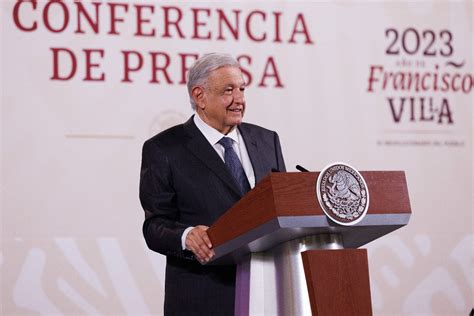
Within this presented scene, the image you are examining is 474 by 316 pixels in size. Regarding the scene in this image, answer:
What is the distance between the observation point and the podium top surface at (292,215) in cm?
176

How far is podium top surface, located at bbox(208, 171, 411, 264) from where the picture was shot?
1760 mm

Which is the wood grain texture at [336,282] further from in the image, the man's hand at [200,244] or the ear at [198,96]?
the ear at [198,96]

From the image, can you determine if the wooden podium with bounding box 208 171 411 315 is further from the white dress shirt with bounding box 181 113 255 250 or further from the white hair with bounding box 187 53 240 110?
the white hair with bounding box 187 53 240 110

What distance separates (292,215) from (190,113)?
2.29 m

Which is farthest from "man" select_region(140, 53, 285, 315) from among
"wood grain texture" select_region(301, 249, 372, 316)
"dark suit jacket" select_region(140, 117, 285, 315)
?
"wood grain texture" select_region(301, 249, 372, 316)

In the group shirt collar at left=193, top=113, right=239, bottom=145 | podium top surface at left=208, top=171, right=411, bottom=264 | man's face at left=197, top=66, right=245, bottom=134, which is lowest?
podium top surface at left=208, top=171, right=411, bottom=264

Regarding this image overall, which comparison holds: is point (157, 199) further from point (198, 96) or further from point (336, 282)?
point (336, 282)

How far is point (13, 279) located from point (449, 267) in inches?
83.6

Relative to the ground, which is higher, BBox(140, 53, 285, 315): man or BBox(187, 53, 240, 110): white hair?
BBox(187, 53, 240, 110): white hair

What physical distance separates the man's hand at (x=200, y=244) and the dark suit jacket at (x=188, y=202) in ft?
0.57

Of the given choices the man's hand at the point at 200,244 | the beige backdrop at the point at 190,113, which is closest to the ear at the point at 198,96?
the man's hand at the point at 200,244

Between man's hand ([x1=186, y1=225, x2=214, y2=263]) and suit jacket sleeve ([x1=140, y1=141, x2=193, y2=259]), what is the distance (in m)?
0.16

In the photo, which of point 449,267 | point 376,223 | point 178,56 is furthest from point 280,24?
point 376,223

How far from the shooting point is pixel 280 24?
413cm
